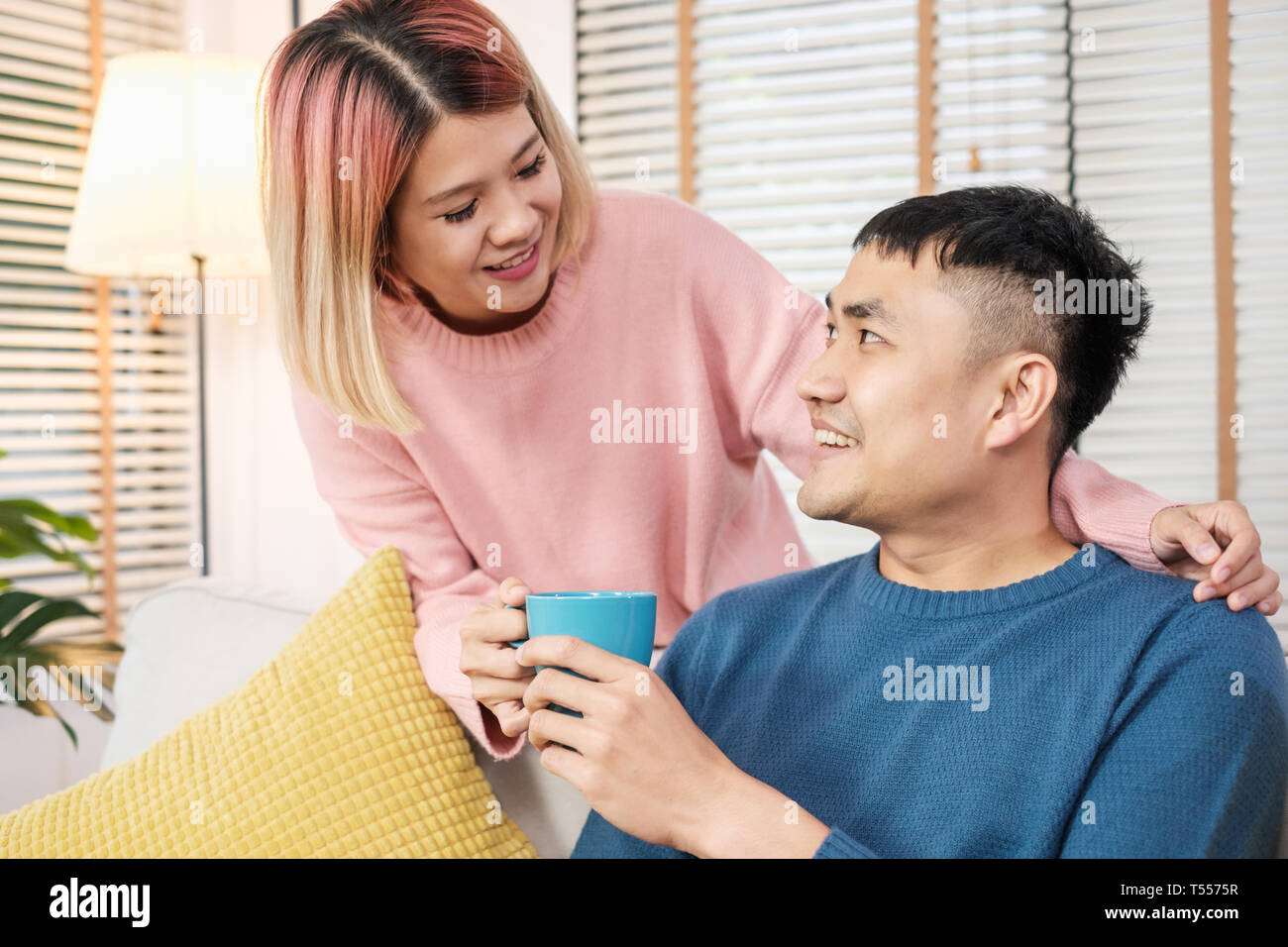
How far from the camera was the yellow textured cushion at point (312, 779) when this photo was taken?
110cm

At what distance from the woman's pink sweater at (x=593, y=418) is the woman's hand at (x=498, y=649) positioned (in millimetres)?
311

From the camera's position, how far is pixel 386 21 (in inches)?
45.6

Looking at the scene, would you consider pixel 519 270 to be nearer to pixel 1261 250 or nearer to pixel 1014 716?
pixel 1014 716

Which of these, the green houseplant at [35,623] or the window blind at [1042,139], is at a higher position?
the window blind at [1042,139]

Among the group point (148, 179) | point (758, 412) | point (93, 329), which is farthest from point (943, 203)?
point (93, 329)

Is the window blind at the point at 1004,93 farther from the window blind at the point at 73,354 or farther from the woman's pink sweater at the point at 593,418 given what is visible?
the window blind at the point at 73,354

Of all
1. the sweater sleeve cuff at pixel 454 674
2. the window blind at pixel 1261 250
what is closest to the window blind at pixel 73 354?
the sweater sleeve cuff at pixel 454 674

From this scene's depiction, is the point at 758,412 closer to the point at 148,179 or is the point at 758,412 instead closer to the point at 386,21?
the point at 386,21

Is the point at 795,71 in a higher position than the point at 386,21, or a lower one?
higher

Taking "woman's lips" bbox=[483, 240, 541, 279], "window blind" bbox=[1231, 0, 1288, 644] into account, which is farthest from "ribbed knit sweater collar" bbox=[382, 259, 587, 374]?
"window blind" bbox=[1231, 0, 1288, 644]

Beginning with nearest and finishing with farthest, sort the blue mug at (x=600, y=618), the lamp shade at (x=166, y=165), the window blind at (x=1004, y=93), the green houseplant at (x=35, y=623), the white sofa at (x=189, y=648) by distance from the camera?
1. the blue mug at (x=600, y=618)
2. the white sofa at (x=189, y=648)
3. the green houseplant at (x=35, y=623)
4. the lamp shade at (x=166, y=165)
5. the window blind at (x=1004, y=93)

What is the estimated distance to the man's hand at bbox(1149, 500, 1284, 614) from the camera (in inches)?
35.2
